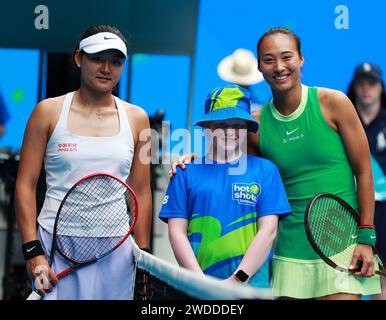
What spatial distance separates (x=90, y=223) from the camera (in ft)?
11.8

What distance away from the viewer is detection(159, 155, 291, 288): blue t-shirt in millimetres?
3543

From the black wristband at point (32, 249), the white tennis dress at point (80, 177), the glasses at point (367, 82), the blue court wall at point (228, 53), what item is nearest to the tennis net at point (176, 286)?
the white tennis dress at point (80, 177)

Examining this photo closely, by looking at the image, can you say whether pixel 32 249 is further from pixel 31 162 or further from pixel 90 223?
pixel 31 162

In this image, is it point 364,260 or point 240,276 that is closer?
point 240,276

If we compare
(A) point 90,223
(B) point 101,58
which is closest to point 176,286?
(A) point 90,223

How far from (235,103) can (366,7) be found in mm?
3535

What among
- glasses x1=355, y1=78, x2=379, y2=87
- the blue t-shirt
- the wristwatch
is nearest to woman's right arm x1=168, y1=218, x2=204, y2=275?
the blue t-shirt

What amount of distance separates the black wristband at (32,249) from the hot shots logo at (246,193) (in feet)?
2.48

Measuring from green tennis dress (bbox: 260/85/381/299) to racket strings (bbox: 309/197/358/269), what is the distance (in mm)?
62

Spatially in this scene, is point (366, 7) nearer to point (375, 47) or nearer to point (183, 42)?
point (375, 47)

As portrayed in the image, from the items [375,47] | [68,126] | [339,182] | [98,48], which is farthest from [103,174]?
[375,47]

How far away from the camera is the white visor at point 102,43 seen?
3643mm

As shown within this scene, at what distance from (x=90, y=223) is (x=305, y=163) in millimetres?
890

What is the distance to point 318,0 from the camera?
7.00 m
